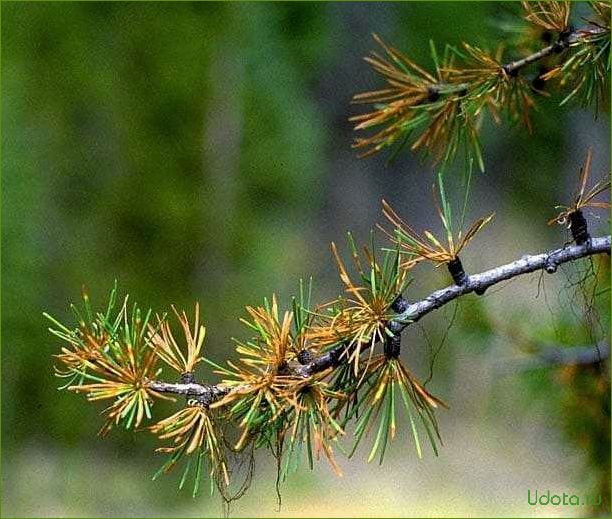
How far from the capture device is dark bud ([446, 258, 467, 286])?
53 cm

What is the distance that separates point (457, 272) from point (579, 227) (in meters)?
0.09

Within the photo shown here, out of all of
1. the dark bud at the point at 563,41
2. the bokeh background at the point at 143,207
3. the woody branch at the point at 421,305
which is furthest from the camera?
the bokeh background at the point at 143,207

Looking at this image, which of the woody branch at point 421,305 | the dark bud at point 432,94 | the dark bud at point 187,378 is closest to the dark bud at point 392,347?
the woody branch at point 421,305

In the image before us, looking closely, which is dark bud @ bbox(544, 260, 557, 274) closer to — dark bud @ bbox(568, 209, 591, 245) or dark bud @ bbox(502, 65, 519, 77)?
dark bud @ bbox(568, 209, 591, 245)

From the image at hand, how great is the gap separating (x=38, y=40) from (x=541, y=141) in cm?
184

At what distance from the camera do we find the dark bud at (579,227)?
0.54 metres

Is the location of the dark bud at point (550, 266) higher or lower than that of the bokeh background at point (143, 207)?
lower

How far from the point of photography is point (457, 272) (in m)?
0.53

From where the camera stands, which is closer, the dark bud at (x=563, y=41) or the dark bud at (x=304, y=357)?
the dark bud at (x=304, y=357)

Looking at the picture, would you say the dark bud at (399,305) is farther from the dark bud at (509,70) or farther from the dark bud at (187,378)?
the dark bud at (509,70)

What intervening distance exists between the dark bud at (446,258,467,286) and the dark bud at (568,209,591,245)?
0.08m

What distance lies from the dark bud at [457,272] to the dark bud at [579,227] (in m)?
0.08

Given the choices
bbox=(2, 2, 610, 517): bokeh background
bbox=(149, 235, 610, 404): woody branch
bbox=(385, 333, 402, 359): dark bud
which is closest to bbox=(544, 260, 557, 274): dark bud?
bbox=(149, 235, 610, 404): woody branch

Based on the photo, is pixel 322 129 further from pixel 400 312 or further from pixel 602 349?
pixel 400 312
